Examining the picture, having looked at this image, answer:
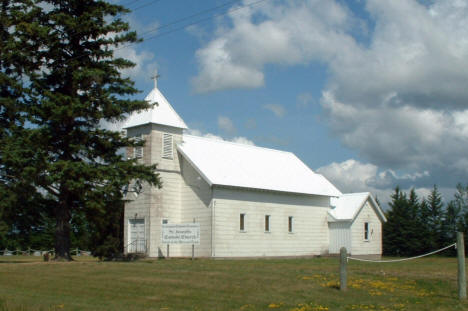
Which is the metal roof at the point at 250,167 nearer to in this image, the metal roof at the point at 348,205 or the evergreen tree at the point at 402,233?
the metal roof at the point at 348,205

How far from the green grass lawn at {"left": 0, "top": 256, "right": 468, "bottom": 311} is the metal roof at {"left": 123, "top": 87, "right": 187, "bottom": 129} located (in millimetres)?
16719

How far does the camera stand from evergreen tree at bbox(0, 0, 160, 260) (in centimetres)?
2925

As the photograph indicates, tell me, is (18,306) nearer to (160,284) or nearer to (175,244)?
(160,284)

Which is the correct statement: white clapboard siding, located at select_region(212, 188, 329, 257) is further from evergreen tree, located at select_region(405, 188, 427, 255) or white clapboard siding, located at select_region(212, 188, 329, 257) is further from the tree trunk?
evergreen tree, located at select_region(405, 188, 427, 255)

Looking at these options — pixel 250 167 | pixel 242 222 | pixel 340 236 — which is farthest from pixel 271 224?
pixel 340 236

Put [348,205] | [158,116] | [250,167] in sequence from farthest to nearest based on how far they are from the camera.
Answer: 1. [348,205]
2. [250,167]
3. [158,116]

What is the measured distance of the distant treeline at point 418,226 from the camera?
63688mm

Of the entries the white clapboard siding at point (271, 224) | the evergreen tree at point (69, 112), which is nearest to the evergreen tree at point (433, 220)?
the white clapboard siding at point (271, 224)

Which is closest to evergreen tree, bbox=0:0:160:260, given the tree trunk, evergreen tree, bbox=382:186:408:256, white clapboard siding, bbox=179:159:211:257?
the tree trunk

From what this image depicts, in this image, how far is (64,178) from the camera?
96.1ft

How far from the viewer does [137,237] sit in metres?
40.2

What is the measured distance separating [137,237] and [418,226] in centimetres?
3664

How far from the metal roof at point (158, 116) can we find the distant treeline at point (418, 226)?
110 ft

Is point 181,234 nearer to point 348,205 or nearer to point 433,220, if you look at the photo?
point 348,205
